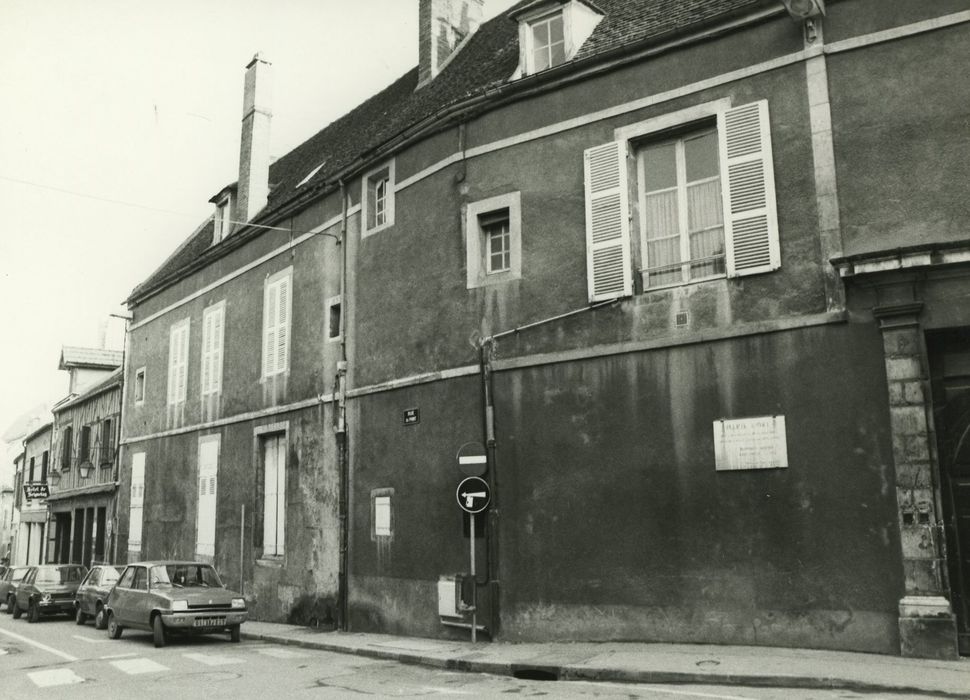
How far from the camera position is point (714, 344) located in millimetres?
11219

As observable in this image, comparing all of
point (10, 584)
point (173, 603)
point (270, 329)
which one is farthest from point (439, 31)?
point (10, 584)

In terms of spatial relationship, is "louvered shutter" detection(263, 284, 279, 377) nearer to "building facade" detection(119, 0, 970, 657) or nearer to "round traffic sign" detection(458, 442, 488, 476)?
"building facade" detection(119, 0, 970, 657)

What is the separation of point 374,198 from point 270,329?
4866mm

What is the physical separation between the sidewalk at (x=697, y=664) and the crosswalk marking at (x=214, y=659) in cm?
174

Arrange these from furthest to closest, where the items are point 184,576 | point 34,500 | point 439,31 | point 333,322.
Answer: point 34,500 < point 439,31 < point 333,322 < point 184,576

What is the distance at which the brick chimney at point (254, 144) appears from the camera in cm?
2284

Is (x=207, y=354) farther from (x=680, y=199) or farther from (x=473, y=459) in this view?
(x=680, y=199)

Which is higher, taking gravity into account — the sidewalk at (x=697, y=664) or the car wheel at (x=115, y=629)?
the sidewalk at (x=697, y=664)

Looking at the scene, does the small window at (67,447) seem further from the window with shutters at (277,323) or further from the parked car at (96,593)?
the window with shutters at (277,323)

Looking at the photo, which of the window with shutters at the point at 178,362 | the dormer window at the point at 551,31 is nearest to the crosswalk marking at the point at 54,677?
the dormer window at the point at 551,31

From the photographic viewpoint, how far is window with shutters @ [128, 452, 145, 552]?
82.9ft

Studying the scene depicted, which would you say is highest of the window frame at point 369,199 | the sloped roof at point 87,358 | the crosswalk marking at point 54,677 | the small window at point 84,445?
the sloped roof at point 87,358

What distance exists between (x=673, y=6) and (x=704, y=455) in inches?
264

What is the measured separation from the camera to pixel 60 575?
21.3 meters
